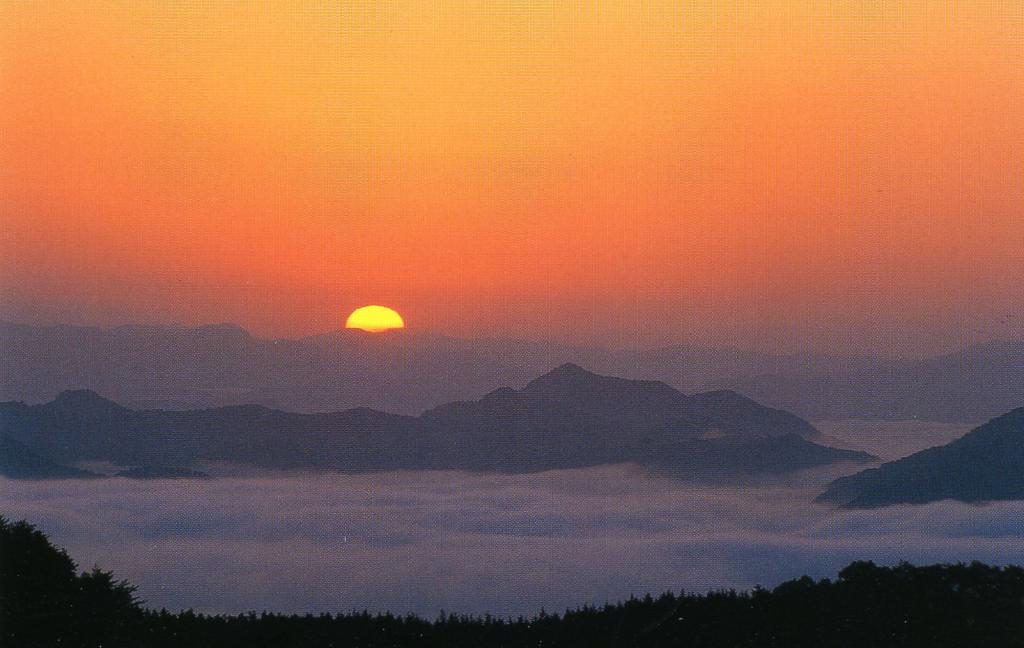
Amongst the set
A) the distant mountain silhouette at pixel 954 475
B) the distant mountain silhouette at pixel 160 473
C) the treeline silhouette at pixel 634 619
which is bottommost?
the treeline silhouette at pixel 634 619

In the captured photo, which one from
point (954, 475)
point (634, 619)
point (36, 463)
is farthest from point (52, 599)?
point (954, 475)

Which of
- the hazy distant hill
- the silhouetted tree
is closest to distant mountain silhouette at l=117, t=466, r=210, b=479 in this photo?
the hazy distant hill

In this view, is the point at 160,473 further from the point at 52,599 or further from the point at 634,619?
the point at 634,619

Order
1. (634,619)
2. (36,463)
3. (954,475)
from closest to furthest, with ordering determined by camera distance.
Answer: (634,619) → (36,463) → (954,475)

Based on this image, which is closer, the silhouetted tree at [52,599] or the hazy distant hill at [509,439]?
the silhouetted tree at [52,599]

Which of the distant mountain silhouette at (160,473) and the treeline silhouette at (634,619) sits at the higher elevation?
the distant mountain silhouette at (160,473)

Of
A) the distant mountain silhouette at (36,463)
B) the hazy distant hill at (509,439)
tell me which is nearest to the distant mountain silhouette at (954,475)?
the hazy distant hill at (509,439)

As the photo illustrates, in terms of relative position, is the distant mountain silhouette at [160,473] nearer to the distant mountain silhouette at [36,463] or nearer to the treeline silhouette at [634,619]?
the distant mountain silhouette at [36,463]

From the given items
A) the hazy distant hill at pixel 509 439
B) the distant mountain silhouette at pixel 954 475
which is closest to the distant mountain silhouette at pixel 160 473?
the hazy distant hill at pixel 509 439
